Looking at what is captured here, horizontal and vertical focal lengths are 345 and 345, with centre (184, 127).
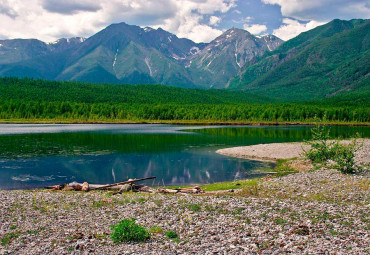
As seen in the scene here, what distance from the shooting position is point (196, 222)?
62.8 ft

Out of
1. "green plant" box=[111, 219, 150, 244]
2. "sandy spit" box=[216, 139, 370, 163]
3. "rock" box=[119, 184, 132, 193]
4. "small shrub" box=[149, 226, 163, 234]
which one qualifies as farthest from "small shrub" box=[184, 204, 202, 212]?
"sandy spit" box=[216, 139, 370, 163]

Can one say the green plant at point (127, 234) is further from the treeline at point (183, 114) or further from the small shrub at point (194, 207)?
the treeline at point (183, 114)

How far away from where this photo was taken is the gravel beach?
15734mm

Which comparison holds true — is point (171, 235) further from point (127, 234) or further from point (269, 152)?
point (269, 152)

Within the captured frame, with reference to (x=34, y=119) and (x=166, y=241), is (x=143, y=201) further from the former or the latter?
(x=34, y=119)

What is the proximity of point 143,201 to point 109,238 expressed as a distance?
6.79 m

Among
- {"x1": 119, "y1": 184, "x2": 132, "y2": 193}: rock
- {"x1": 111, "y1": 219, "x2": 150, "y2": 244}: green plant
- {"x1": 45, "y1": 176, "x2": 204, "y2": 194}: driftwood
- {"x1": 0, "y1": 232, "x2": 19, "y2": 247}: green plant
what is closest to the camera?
{"x1": 0, "y1": 232, "x2": 19, "y2": 247}: green plant

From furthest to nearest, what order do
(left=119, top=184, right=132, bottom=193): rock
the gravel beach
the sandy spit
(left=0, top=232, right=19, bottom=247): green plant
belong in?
the sandy spit → (left=119, top=184, right=132, bottom=193): rock → (left=0, top=232, right=19, bottom=247): green plant → the gravel beach

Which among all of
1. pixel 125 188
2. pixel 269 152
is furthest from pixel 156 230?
pixel 269 152

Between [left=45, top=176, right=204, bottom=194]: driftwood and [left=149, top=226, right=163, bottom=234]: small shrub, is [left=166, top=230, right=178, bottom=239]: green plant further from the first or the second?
[left=45, top=176, right=204, bottom=194]: driftwood

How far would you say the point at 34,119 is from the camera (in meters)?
179

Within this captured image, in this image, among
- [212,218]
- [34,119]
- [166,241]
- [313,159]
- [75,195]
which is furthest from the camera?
[34,119]

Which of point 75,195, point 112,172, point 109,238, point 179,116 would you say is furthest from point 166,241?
point 179,116

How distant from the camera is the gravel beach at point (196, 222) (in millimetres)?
15734
